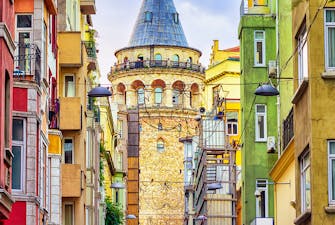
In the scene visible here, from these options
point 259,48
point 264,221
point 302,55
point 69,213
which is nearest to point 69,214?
point 69,213

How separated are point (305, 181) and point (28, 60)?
6.87 meters

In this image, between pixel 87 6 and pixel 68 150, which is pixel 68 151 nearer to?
pixel 68 150

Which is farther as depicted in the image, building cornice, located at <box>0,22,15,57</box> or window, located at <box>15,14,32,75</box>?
window, located at <box>15,14,32,75</box>

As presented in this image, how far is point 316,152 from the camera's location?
1181 inches

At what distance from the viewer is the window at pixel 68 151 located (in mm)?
47688

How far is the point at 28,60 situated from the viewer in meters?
33.6

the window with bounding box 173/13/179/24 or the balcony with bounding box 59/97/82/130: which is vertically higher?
the window with bounding box 173/13/179/24

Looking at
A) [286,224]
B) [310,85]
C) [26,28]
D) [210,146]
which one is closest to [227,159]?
[210,146]

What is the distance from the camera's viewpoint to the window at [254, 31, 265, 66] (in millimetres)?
51750

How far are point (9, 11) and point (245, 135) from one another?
2637 centimetres

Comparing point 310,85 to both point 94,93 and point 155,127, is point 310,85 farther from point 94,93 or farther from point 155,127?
point 155,127

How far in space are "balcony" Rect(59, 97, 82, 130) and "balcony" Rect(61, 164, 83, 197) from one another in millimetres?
1307

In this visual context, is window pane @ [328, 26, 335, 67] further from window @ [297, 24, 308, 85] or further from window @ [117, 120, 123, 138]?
window @ [117, 120, 123, 138]

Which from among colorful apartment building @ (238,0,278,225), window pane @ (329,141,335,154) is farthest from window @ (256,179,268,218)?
window pane @ (329,141,335,154)
